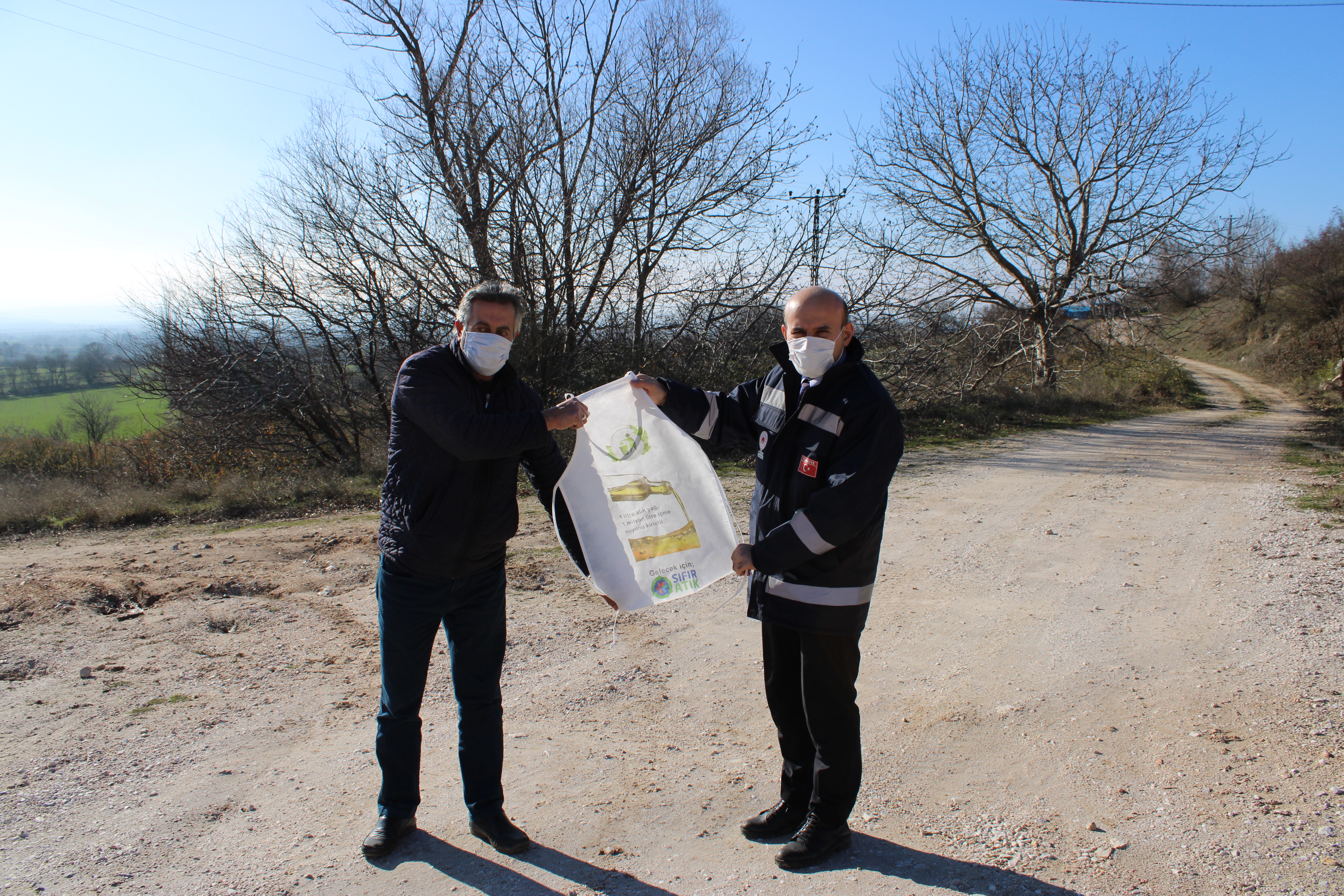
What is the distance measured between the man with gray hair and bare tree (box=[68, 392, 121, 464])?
2324 cm

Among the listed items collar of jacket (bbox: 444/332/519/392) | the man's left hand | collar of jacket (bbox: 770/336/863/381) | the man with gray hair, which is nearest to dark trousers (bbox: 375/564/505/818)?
the man with gray hair

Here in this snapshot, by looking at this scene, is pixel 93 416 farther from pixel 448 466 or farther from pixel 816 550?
pixel 816 550

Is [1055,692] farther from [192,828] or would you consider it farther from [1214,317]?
[1214,317]

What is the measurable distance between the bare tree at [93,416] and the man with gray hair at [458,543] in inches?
915

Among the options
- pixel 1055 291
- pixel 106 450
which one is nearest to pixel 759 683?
pixel 106 450

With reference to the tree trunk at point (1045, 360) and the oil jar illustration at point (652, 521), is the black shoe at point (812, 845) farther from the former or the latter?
the tree trunk at point (1045, 360)

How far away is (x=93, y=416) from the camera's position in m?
23.7

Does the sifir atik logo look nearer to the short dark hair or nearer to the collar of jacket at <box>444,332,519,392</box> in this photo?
the collar of jacket at <box>444,332,519,392</box>

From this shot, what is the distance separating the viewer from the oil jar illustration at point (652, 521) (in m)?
3.15

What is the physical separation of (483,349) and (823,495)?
54.4 inches

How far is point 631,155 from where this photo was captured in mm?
13469

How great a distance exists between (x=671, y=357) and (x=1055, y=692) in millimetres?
11274

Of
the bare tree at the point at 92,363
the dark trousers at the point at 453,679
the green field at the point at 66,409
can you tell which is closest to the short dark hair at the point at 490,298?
the dark trousers at the point at 453,679

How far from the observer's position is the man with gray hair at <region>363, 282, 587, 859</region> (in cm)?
279
